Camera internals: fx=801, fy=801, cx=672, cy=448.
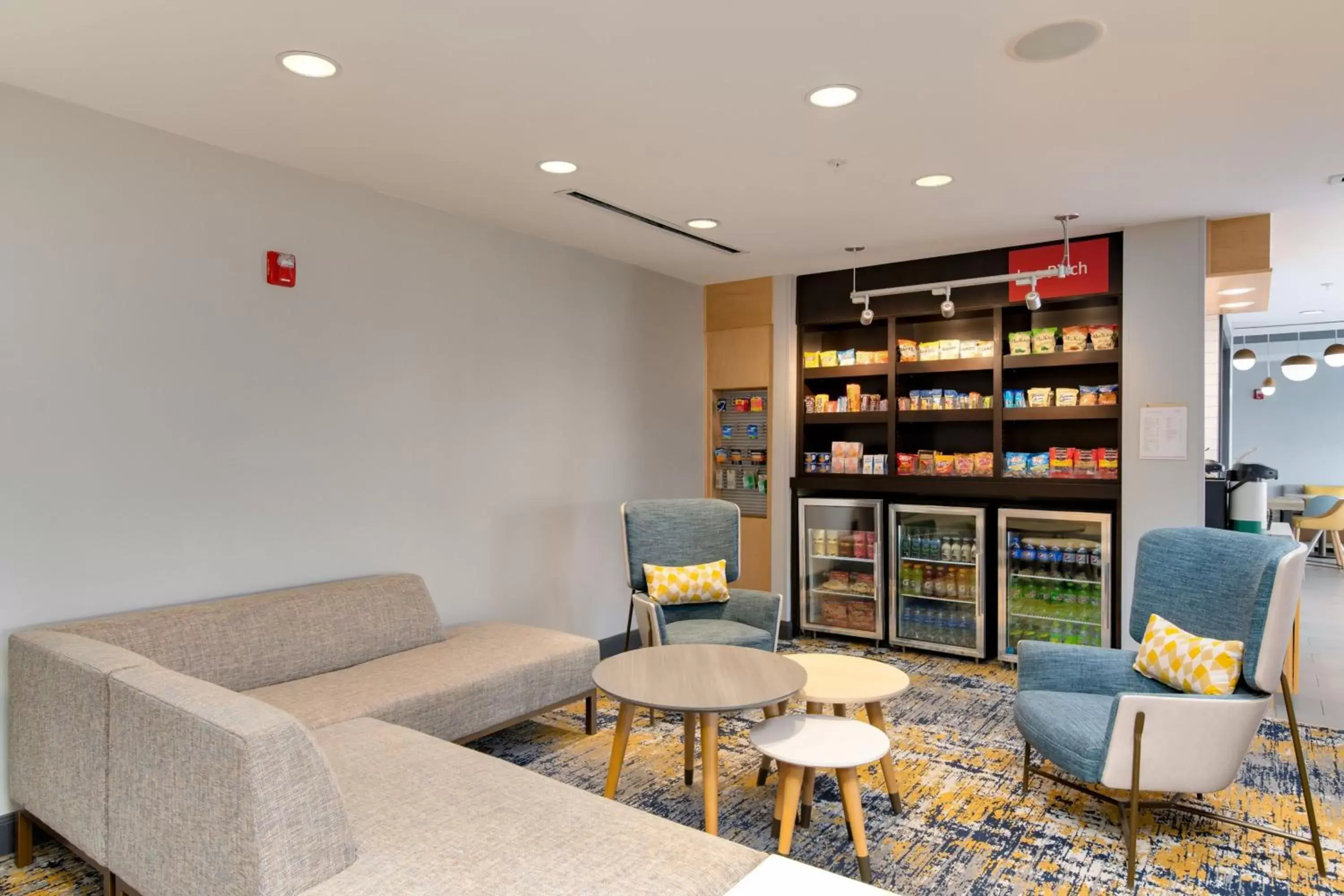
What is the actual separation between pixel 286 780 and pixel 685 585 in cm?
271

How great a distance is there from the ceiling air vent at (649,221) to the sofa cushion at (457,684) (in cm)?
205

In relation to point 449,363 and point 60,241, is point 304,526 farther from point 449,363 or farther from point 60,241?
point 60,241

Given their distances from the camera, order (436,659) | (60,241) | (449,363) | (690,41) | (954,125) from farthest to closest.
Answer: (449,363) → (436,659) → (954,125) → (60,241) → (690,41)

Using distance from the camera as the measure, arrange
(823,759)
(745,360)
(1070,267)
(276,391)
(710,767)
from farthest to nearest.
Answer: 1. (745,360)
2. (1070,267)
3. (276,391)
4. (710,767)
5. (823,759)

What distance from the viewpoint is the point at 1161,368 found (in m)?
4.31

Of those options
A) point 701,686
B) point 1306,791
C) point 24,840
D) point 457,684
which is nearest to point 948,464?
point 1306,791

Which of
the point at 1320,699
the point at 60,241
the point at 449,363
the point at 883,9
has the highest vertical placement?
the point at 883,9

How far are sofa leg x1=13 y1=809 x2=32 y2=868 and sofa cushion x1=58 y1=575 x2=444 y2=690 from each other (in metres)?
0.58

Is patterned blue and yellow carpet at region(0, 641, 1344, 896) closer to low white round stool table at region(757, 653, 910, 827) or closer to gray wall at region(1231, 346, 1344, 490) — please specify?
low white round stool table at region(757, 653, 910, 827)

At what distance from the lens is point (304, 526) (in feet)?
11.3

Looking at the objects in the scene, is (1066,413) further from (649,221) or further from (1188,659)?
(649,221)

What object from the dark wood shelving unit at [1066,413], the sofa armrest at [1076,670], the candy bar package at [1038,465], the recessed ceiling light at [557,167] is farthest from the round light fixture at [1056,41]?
the candy bar package at [1038,465]

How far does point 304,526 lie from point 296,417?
47cm

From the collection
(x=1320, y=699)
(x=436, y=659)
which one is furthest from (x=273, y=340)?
(x=1320, y=699)
